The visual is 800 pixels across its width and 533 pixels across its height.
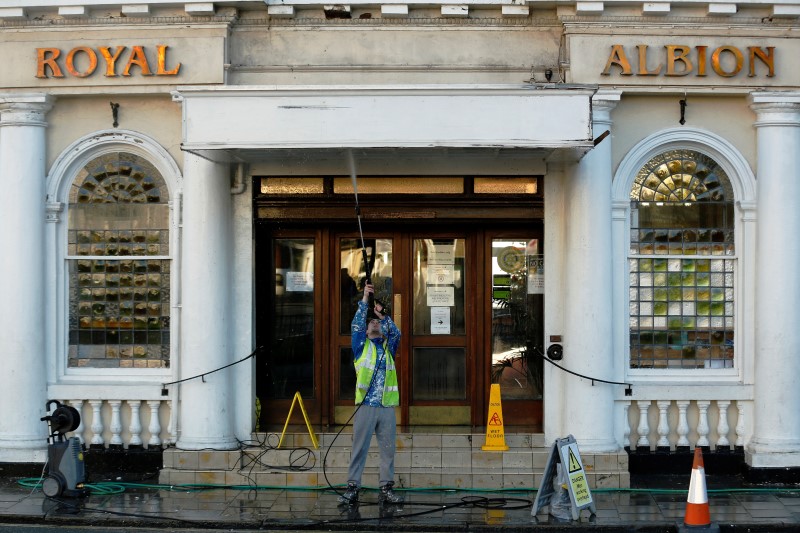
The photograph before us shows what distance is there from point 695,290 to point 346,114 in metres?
4.45

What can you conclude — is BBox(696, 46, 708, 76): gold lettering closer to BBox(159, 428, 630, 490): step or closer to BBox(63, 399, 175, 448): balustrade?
BBox(159, 428, 630, 490): step

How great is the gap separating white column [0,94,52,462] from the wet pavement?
0.66 m

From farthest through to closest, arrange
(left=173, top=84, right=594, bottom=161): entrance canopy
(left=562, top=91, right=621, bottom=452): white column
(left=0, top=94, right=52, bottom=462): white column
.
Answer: (left=0, top=94, right=52, bottom=462): white column → (left=562, top=91, right=621, bottom=452): white column → (left=173, top=84, right=594, bottom=161): entrance canopy

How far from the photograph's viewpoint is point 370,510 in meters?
10.6

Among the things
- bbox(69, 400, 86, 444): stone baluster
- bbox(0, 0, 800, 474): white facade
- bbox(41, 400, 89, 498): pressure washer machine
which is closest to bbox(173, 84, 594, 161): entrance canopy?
bbox(0, 0, 800, 474): white facade

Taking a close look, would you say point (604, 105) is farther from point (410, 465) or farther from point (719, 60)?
point (410, 465)

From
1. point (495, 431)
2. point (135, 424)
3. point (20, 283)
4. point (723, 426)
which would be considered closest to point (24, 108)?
point (20, 283)

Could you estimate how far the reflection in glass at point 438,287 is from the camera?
12.8 meters

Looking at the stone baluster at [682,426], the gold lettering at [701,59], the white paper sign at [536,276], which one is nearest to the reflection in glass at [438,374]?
the white paper sign at [536,276]

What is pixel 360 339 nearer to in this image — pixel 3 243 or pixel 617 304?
pixel 617 304

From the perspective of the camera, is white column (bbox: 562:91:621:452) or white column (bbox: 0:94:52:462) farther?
white column (bbox: 0:94:52:462)

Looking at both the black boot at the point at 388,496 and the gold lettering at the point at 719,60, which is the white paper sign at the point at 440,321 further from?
the gold lettering at the point at 719,60

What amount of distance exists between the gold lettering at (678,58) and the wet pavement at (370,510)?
14.1ft

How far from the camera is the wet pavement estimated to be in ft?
33.3
